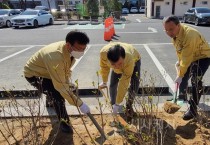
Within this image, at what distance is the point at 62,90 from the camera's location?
2920 millimetres

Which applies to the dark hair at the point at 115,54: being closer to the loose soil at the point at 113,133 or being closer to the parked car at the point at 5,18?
the loose soil at the point at 113,133

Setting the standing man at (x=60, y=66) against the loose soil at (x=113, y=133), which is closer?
the standing man at (x=60, y=66)

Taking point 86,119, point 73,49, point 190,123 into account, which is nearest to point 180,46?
point 190,123

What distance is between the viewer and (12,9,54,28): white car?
18.7 meters

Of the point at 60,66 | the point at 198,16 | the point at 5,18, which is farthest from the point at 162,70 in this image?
the point at 5,18

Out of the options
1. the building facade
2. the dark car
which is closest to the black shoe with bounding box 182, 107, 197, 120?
the dark car

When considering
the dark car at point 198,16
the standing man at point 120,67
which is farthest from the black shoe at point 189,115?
the dark car at point 198,16

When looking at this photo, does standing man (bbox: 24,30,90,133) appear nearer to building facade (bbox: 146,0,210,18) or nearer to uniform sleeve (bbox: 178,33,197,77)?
uniform sleeve (bbox: 178,33,197,77)

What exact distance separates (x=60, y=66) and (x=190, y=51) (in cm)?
169

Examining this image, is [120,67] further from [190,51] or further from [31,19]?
[31,19]

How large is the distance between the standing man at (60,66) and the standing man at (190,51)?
1236 mm

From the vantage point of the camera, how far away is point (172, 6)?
34.1m

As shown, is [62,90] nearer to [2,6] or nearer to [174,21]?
[174,21]

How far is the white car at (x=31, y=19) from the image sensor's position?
18719mm
